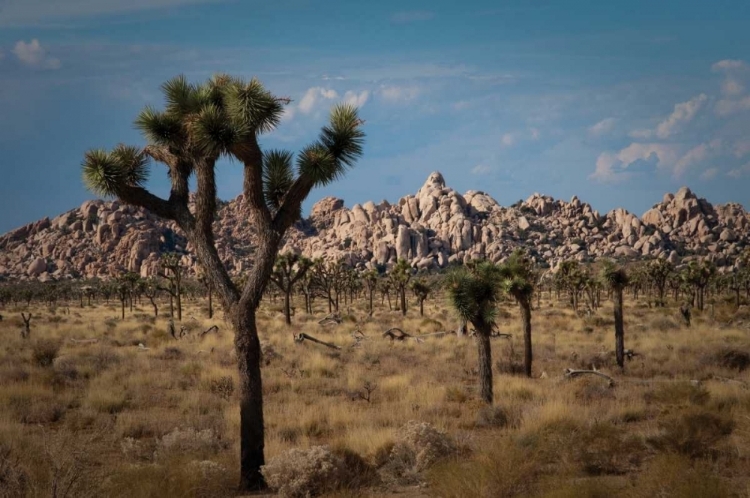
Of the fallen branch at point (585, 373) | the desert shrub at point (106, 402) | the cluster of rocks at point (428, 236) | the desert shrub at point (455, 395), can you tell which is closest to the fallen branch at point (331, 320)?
the fallen branch at point (585, 373)

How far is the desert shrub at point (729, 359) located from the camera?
19.0 meters

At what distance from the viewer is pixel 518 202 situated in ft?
636

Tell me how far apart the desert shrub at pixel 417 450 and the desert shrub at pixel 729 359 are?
14042 mm

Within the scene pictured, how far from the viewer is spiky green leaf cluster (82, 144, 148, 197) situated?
9516 mm

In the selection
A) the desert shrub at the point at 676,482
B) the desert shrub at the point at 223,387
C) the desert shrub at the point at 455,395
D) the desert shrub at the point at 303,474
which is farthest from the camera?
the desert shrub at the point at 223,387

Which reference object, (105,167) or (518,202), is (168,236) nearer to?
(518,202)

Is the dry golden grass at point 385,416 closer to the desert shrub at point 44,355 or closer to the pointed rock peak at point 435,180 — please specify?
the desert shrub at point 44,355

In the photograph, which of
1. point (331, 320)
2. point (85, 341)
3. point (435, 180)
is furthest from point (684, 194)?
point (85, 341)

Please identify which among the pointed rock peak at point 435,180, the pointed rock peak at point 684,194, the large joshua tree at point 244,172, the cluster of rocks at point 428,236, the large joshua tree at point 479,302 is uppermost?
the pointed rock peak at point 435,180

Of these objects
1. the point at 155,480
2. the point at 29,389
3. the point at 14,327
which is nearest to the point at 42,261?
the point at 14,327

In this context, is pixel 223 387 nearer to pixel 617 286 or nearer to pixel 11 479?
pixel 11 479

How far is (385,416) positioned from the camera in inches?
505

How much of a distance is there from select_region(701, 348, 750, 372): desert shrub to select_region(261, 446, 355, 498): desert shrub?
1610cm

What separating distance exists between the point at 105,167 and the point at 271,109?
2889 mm
